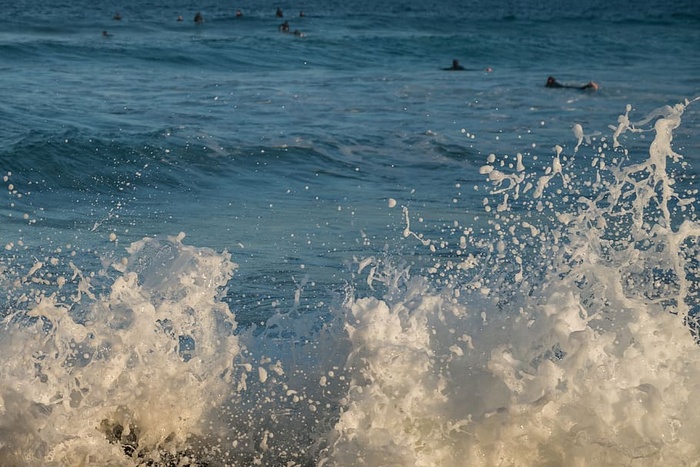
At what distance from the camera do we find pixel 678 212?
8.78m

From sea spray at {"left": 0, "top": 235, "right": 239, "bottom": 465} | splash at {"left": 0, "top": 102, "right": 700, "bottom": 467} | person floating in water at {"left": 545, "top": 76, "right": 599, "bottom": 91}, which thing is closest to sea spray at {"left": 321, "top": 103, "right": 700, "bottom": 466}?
splash at {"left": 0, "top": 102, "right": 700, "bottom": 467}

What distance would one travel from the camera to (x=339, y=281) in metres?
6.76

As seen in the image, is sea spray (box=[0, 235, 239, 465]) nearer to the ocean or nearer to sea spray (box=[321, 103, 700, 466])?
the ocean

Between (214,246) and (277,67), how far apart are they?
51.8ft

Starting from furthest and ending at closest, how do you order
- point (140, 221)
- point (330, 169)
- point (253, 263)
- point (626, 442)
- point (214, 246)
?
point (330, 169) → point (140, 221) → point (214, 246) → point (253, 263) → point (626, 442)

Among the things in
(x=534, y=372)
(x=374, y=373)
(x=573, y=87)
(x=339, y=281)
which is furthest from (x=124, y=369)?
(x=573, y=87)

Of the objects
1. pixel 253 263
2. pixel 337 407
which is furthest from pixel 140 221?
pixel 337 407

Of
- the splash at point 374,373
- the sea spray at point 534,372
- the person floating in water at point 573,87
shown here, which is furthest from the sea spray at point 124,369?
the person floating in water at point 573,87

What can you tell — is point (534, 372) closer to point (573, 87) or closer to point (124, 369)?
point (124, 369)

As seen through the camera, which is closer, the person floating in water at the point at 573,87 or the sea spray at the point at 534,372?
the sea spray at the point at 534,372

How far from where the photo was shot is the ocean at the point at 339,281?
14.1 ft

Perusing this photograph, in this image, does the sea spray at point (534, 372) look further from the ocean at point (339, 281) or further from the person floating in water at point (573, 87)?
the person floating in water at point (573, 87)

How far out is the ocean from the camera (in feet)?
14.1

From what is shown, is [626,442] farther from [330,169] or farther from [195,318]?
[330,169]
